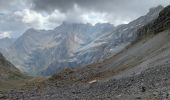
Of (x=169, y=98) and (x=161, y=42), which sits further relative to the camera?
(x=161, y=42)

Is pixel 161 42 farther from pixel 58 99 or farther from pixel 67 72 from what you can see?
pixel 58 99

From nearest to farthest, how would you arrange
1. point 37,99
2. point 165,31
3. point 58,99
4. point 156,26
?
point 58,99, point 37,99, point 165,31, point 156,26

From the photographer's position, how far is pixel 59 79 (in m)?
86.9

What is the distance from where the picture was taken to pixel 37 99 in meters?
48.2

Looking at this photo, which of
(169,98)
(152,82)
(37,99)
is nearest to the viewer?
(169,98)

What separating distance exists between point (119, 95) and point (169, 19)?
71.4 metres

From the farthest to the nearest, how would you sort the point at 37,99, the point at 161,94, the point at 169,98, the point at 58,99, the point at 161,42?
the point at 161,42 < the point at 37,99 < the point at 58,99 < the point at 161,94 < the point at 169,98

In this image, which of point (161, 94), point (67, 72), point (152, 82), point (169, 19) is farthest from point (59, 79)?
point (161, 94)

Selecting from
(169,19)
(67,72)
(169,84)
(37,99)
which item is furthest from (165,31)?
(169,84)

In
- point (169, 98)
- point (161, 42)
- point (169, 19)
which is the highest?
point (169, 19)

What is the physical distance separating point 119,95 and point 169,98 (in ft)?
24.9

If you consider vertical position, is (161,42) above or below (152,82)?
above

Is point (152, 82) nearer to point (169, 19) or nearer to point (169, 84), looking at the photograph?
point (169, 84)

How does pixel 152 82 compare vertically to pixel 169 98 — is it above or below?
above
